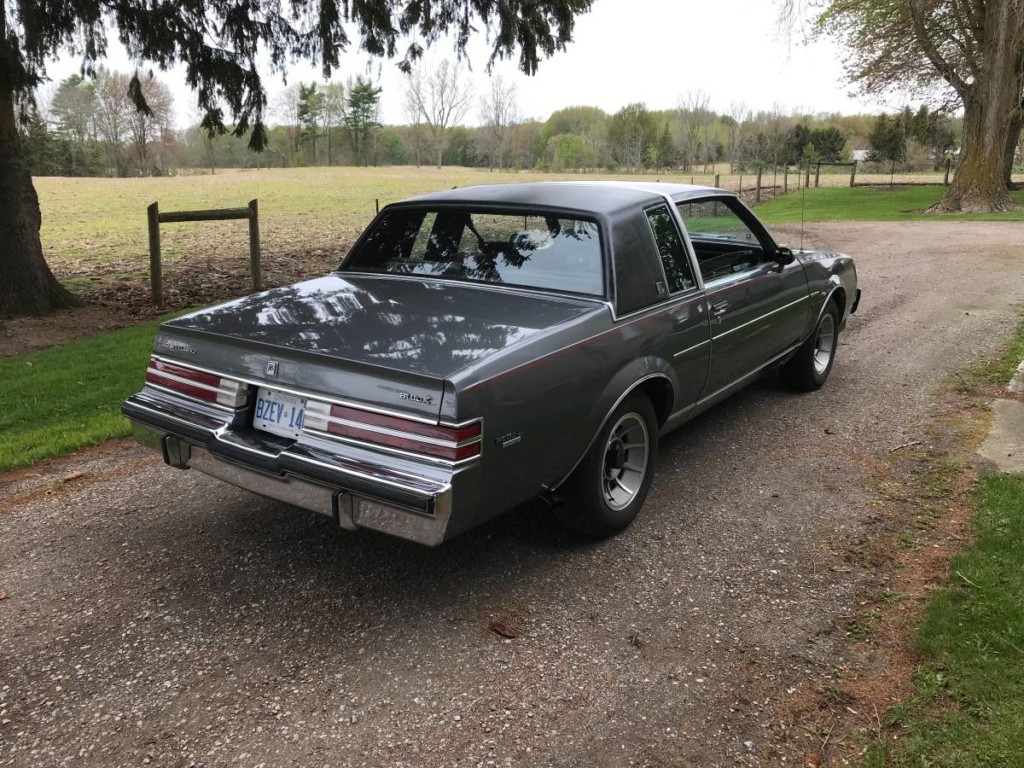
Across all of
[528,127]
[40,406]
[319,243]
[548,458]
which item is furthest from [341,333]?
[528,127]

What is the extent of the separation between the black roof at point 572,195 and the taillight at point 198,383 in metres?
1.70

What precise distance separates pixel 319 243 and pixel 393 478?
1636 cm

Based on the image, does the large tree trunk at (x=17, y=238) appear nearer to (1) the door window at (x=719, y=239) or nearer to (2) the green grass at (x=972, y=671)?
(1) the door window at (x=719, y=239)

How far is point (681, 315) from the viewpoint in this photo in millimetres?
4082

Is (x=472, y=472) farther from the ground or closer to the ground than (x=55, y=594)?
farther from the ground

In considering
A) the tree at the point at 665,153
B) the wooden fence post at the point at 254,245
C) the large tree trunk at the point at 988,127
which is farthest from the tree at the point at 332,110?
the wooden fence post at the point at 254,245

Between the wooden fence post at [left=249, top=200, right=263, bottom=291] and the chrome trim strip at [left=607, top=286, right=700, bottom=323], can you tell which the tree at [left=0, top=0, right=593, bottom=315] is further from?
the chrome trim strip at [left=607, top=286, right=700, bottom=323]

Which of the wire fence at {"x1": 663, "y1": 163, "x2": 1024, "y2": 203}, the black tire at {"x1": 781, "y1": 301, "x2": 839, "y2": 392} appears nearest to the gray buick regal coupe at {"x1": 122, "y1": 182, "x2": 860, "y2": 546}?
the black tire at {"x1": 781, "y1": 301, "x2": 839, "y2": 392}

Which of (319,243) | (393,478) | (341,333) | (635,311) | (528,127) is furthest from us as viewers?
(528,127)

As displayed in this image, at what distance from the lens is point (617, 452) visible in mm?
3848

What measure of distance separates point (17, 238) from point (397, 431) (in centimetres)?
904

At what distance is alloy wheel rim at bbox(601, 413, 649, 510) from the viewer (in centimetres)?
377

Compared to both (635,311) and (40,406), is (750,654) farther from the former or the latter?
(40,406)

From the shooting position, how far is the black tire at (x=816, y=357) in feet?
19.5
